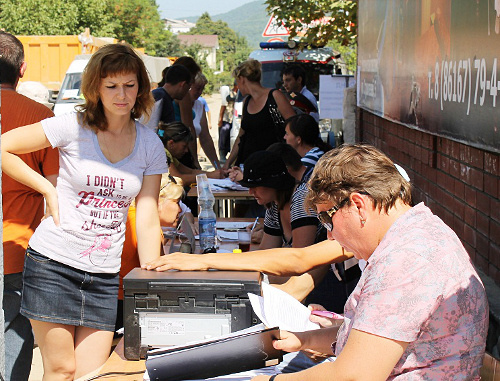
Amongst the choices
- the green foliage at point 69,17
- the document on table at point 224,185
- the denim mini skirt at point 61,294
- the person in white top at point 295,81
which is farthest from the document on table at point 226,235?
the green foliage at point 69,17

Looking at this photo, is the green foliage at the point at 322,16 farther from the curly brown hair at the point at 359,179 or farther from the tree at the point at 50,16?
the tree at the point at 50,16

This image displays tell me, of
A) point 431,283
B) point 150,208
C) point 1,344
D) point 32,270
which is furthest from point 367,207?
point 32,270

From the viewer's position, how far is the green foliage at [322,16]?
9.84 m

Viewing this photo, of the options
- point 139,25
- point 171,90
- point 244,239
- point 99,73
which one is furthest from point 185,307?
point 139,25

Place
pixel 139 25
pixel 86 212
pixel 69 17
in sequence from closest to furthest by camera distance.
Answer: pixel 86 212 → pixel 69 17 → pixel 139 25

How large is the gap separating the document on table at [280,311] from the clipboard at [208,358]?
0.35 ft

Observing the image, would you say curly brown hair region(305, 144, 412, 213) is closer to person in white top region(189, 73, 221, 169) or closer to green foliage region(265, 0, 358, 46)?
person in white top region(189, 73, 221, 169)

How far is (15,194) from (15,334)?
707 millimetres

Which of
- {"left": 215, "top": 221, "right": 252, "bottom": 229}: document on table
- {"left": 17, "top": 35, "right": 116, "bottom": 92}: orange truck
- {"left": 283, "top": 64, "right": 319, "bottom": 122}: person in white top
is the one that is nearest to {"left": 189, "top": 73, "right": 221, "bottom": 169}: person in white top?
{"left": 283, "top": 64, "right": 319, "bottom": 122}: person in white top

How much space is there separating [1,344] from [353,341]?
35.2 inches

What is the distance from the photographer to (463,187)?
363 centimetres

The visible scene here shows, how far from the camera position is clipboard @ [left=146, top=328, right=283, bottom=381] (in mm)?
2195

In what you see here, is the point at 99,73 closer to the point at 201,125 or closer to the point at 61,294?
the point at 61,294

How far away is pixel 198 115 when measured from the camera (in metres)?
8.62
